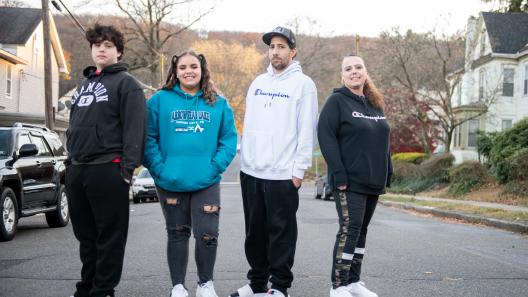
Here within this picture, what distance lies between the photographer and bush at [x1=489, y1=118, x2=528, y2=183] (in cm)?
2046

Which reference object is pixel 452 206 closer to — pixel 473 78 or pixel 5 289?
pixel 5 289

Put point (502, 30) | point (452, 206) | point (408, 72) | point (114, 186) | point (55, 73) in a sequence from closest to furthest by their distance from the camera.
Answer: point (114, 186), point (452, 206), point (408, 72), point (502, 30), point (55, 73)

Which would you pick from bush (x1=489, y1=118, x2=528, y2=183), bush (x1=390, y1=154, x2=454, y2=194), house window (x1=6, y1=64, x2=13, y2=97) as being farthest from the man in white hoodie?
house window (x1=6, y1=64, x2=13, y2=97)

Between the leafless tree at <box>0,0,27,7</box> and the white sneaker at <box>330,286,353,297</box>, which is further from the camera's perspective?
the leafless tree at <box>0,0,27,7</box>

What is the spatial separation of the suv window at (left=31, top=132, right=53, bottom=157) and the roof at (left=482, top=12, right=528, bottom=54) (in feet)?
95.4

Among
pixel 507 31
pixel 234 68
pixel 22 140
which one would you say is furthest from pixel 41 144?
pixel 234 68

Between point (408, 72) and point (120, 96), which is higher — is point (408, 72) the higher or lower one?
the higher one

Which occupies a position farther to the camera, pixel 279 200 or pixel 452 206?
pixel 452 206

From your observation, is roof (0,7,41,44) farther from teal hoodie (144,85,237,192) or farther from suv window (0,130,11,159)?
teal hoodie (144,85,237,192)

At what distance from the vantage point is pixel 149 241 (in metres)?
9.55

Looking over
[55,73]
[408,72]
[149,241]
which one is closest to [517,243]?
[149,241]

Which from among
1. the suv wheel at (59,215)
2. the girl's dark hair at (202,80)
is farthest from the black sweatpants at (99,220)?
the suv wheel at (59,215)

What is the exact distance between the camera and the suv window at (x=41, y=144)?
11.4 metres

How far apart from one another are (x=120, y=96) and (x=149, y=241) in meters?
5.21
